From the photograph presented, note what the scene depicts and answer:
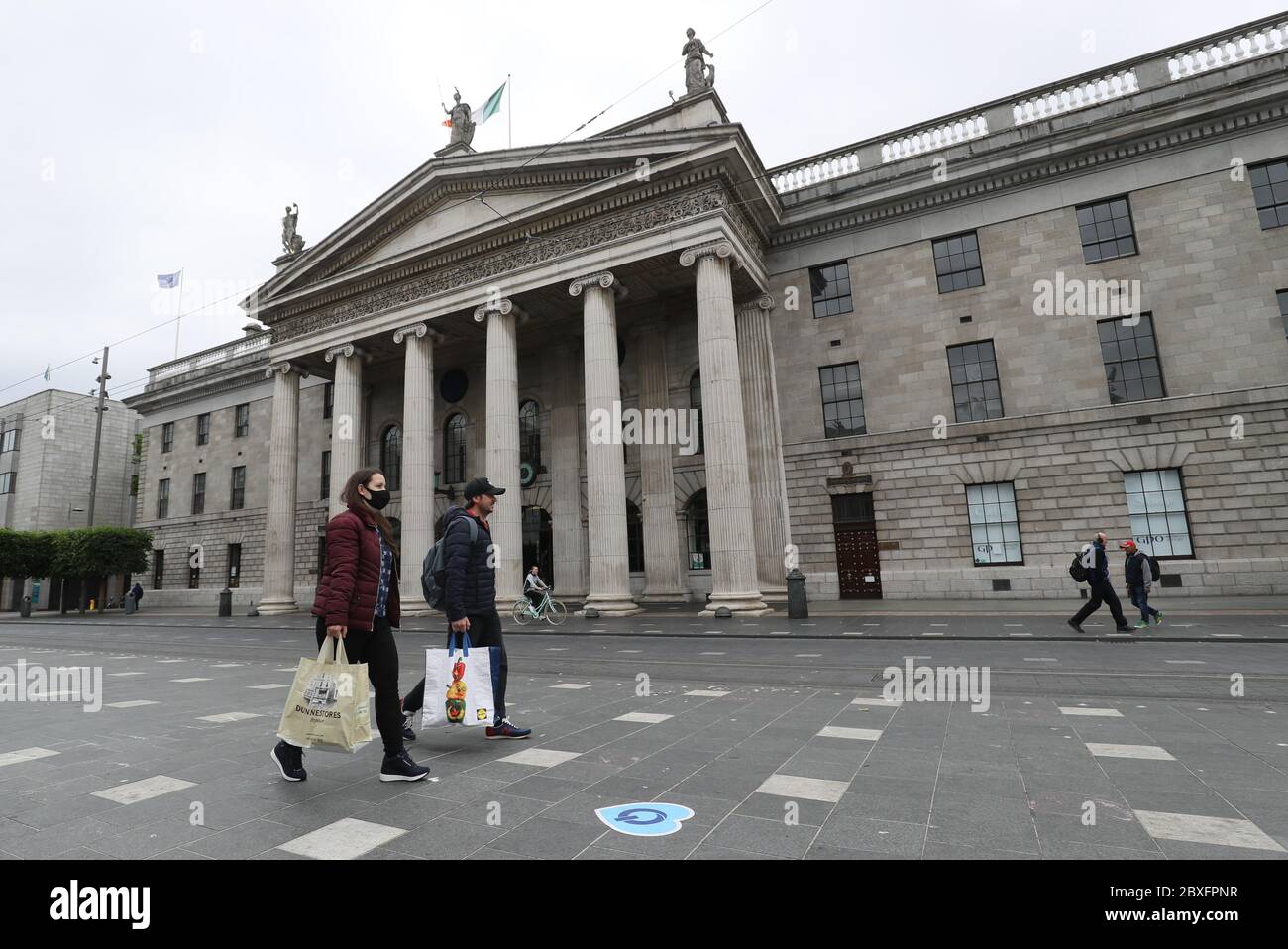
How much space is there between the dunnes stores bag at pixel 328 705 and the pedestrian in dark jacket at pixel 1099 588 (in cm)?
1249

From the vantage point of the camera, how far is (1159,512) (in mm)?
17438

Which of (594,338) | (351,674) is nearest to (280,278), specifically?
(594,338)

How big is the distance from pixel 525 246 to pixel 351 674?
20510 mm

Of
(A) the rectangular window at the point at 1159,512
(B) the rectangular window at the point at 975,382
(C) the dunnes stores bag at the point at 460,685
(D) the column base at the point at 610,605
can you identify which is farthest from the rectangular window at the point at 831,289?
(C) the dunnes stores bag at the point at 460,685

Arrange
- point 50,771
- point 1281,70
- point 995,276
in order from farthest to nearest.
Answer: point 995,276 → point 1281,70 → point 50,771

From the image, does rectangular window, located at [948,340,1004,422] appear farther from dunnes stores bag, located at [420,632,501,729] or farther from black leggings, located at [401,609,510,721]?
dunnes stores bag, located at [420,632,501,729]

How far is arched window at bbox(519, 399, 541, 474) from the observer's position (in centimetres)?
2673

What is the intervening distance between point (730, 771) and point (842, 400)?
61.7 ft

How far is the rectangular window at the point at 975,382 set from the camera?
19688 millimetres

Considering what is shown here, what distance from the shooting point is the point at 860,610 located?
17.4 m

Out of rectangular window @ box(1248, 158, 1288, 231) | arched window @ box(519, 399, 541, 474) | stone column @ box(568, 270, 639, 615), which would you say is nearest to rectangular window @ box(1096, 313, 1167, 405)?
rectangular window @ box(1248, 158, 1288, 231)

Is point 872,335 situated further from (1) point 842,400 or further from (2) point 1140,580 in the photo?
(2) point 1140,580

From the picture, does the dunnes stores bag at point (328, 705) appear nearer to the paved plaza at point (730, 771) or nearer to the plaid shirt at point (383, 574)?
the paved plaza at point (730, 771)
